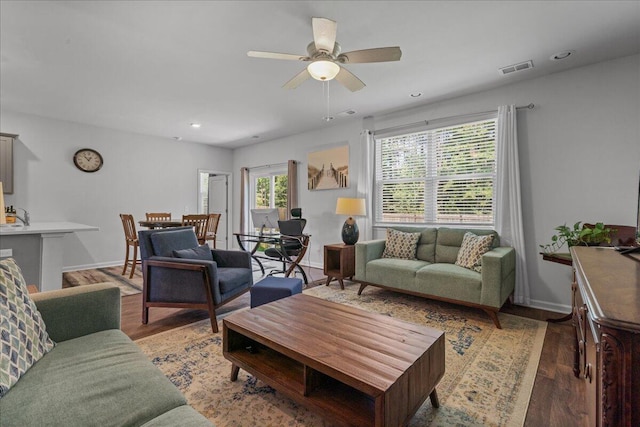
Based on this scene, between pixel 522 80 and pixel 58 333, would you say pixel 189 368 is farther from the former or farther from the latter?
pixel 522 80

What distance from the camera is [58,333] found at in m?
1.45

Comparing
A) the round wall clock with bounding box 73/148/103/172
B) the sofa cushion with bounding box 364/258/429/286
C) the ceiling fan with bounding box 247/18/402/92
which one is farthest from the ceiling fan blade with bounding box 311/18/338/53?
the round wall clock with bounding box 73/148/103/172

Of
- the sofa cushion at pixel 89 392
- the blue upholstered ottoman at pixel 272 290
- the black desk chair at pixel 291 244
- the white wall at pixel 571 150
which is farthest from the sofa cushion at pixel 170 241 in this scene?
the white wall at pixel 571 150

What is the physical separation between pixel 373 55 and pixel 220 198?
593 centimetres

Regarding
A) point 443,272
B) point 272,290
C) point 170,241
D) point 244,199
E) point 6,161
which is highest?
point 6,161

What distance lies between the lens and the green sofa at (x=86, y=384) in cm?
92

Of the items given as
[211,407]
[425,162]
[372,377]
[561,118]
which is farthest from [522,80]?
[211,407]

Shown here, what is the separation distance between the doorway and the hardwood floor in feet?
12.3

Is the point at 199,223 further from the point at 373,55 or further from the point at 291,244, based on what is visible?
the point at 373,55

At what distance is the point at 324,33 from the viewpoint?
2.07 m

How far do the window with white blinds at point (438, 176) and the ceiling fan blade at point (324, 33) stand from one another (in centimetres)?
242

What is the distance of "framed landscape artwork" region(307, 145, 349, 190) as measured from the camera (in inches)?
201

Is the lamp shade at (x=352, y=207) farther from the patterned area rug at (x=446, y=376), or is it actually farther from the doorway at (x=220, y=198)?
the doorway at (x=220, y=198)

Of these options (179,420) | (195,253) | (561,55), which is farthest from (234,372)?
(561,55)
